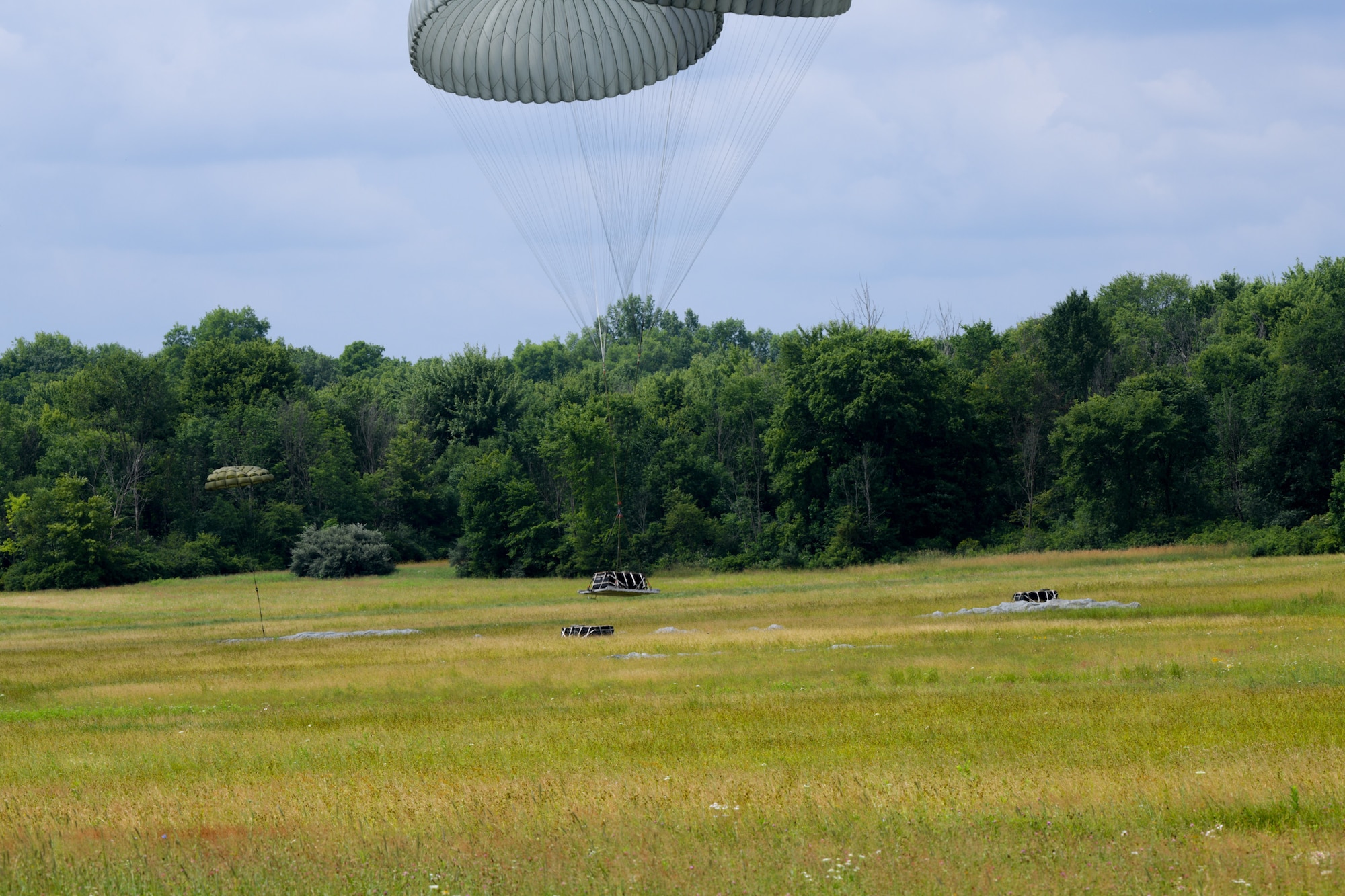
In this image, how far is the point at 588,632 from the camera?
3275 cm

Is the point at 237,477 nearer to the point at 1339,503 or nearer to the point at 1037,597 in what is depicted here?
the point at 1037,597

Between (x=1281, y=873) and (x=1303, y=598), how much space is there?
2629 centimetres

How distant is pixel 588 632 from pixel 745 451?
5429 centimetres

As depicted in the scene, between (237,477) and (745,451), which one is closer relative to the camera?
(237,477)

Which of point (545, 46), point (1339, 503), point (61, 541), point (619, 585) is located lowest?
point (619, 585)

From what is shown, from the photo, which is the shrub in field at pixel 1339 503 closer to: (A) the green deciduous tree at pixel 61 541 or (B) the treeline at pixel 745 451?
(B) the treeline at pixel 745 451

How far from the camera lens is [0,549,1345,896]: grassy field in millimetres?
8656

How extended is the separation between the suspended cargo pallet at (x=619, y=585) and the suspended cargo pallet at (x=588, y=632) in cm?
1897

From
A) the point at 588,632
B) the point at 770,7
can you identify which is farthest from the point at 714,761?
the point at 588,632

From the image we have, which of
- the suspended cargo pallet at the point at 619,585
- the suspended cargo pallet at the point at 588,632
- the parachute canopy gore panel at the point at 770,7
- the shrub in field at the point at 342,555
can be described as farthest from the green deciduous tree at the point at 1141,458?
the parachute canopy gore panel at the point at 770,7

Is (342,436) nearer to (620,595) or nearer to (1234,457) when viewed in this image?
(620,595)

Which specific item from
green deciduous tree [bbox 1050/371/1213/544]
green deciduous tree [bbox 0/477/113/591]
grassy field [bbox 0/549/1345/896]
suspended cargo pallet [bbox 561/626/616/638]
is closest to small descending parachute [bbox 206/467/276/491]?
grassy field [bbox 0/549/1345/896]

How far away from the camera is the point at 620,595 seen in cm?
5369

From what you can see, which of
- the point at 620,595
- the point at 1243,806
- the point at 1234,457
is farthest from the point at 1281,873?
the point at 1234,457
